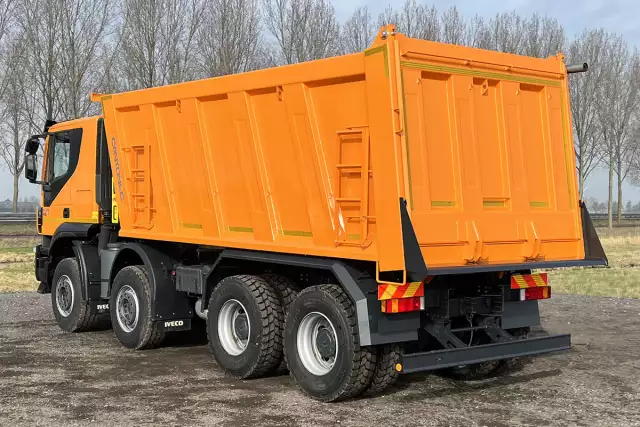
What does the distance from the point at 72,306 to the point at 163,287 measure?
218 centimetres

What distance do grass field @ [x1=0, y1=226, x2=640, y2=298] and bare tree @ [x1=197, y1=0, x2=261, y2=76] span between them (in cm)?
1001

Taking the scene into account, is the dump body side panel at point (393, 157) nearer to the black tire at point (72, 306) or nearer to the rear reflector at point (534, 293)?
the rear reflector at point (534, 293)

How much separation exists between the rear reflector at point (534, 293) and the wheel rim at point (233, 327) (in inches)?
105

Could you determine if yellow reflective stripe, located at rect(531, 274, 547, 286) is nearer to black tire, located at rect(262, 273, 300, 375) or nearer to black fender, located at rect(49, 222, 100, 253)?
black tire, located at rect(262, 273, 300, 375)

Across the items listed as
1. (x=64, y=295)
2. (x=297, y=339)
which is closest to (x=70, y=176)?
(x=64, y=295)

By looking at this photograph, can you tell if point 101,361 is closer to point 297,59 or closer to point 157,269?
point 157,269

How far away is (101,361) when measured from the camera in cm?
868

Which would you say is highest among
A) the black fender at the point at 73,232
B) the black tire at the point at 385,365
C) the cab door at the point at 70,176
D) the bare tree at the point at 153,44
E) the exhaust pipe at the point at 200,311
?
the bare tree at the point at 153,44

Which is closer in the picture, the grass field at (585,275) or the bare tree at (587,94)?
the grass field at (585,275)

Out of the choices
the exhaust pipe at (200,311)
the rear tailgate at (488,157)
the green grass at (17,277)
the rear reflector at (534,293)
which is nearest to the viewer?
the rear tailgate at (488,157)

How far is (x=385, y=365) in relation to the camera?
661cm

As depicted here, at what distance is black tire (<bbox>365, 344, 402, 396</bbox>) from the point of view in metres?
6.59

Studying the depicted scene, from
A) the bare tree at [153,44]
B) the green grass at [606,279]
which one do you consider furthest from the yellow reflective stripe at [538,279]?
the bare tree at [153,44]

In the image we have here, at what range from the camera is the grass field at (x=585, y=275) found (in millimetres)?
15328
